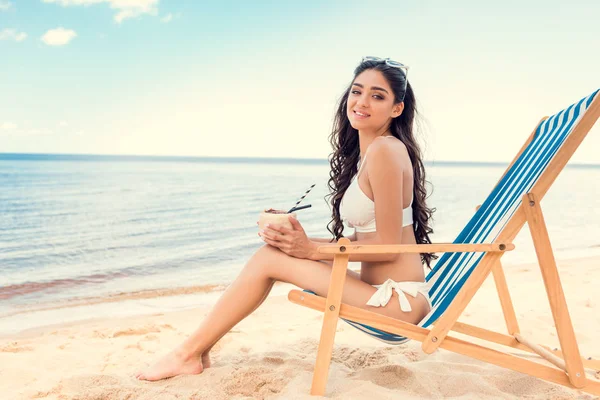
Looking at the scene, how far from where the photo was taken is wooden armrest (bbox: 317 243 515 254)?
2.09 metres

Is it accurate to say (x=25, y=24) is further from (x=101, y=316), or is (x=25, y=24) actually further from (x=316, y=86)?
(x=101, y=316)

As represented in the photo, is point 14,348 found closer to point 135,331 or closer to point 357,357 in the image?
point 135,331

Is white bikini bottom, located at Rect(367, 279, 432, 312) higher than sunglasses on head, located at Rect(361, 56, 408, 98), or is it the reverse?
sunglasses on head, located at Rect(361, 56, 408, 98)

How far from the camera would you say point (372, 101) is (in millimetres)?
2658

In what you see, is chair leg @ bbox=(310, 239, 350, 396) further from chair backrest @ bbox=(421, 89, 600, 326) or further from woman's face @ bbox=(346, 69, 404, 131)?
woman's face @ bbox=(346, 69, 404, 131)

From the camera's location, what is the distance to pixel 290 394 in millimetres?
2307

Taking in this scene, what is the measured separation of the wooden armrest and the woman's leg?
0.97 ft

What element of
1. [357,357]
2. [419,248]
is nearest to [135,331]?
[357,357]

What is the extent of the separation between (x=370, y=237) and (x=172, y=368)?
46.6 inches

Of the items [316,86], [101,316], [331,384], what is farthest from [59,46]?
[331,384]

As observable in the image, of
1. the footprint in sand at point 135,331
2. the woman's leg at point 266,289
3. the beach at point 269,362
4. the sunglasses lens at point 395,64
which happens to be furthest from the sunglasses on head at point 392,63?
the footprint in sand at point 135,331

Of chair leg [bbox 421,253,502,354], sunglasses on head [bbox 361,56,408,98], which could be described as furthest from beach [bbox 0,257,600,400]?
sunglasses on head [bbox 361,56,408,98]

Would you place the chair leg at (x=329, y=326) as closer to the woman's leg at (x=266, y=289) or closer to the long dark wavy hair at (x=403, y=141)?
the woman's leg at (x=266, y=289)

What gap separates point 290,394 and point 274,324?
1.75 meters
